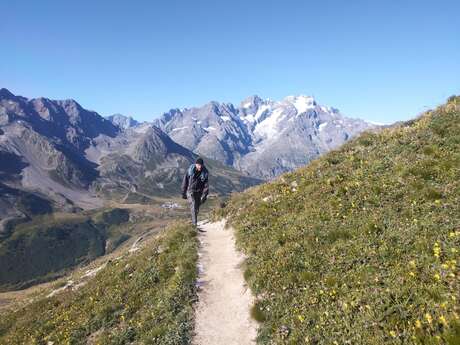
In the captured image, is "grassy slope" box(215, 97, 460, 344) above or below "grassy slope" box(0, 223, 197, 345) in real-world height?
above

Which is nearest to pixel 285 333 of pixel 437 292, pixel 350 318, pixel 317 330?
pixel 317 330

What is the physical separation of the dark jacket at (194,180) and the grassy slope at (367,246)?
10.8 feet

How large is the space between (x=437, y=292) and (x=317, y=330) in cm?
311

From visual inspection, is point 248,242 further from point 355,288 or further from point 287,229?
point 355,288

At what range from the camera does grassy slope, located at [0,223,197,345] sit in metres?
13.8

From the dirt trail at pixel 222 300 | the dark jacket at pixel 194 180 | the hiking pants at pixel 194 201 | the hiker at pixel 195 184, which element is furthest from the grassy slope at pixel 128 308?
the dark jacket at pixel 194 180

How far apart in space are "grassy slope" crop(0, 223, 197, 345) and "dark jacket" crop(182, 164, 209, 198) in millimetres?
2730

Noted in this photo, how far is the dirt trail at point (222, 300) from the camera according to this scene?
12164 mm

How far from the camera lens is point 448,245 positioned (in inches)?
416

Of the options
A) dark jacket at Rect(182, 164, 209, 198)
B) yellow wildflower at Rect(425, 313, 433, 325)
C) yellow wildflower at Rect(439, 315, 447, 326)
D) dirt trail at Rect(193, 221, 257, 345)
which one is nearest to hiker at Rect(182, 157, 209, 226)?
dark jacket at Rect(182, 164, 209, 198)

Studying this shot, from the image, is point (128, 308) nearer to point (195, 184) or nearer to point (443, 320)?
point (195, 184)

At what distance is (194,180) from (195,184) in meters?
0.26

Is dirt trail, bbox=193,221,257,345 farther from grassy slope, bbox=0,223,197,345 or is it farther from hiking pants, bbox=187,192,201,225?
hiking pants, bbox=187,192,201,225

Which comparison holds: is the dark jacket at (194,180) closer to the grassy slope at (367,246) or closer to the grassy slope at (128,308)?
the grassy slope at (128,308)
